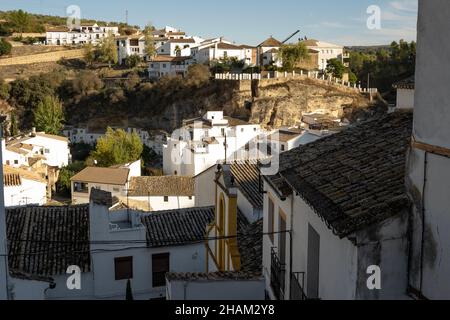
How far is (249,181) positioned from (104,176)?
2295 cm

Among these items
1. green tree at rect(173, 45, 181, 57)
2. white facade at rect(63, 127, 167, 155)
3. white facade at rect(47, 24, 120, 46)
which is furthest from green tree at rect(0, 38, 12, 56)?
→ white facade at rect(63, 127, 167, 155)

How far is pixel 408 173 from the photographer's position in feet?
13.7

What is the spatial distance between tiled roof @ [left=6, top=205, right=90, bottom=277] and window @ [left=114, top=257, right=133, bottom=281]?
0.75 m

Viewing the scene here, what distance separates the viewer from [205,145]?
3734cm

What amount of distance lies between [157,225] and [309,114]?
1741 inches

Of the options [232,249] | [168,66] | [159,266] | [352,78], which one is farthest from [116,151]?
[352,78]

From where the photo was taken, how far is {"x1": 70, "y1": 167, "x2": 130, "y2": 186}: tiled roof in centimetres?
3288

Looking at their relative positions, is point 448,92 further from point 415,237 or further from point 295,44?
point 295,44

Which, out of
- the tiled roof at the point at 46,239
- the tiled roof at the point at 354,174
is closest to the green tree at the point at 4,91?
the tiled roof at the point at 46,239

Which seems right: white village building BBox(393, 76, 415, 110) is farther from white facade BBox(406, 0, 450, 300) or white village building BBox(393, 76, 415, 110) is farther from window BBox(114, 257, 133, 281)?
window BBox(114, 257, 133, 281)

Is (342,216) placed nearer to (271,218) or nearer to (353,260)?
(353,260)

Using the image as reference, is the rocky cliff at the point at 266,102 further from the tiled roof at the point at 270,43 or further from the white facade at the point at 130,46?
the white facade at the point at 130,46

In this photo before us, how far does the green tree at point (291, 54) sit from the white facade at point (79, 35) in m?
39.0

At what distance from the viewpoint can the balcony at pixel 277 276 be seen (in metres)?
6.85
